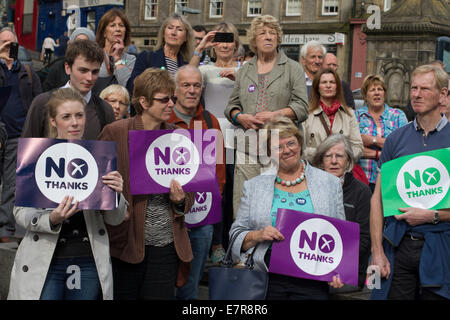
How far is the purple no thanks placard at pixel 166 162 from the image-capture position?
182 inches

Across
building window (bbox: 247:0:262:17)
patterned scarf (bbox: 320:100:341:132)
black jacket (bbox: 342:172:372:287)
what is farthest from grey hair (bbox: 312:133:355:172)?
building window (bbox: 247:0:262:17)

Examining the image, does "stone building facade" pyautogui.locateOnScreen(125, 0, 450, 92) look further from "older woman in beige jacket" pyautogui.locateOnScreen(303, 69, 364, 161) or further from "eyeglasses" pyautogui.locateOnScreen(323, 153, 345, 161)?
"eyeglasses" pyautogui.locateOnScreen(323, 153, 345, 161)

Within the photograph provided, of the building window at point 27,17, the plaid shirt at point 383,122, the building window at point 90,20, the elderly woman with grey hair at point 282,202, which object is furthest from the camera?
the building window at point 27,17

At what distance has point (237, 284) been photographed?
→ 4.45 metres

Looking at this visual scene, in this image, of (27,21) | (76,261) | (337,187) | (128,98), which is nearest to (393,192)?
(337,187)

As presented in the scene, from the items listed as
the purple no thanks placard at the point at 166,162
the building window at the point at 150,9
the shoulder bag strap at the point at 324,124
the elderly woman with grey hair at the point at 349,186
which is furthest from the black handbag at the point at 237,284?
the building window at the point at 150,9

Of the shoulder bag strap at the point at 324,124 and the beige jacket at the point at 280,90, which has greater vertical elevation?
the beige jacket at the point at 280,90

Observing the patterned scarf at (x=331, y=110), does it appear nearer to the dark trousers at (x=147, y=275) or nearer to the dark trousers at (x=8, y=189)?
the dark trousers at (x=147, y=275)

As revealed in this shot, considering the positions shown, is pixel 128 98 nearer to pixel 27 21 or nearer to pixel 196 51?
pixel 196 51

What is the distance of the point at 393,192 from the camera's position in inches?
180

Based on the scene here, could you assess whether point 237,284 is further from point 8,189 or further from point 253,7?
point 253,7

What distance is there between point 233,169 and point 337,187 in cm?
240

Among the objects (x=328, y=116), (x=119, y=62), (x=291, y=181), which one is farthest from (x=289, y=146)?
(x=119, y=62)

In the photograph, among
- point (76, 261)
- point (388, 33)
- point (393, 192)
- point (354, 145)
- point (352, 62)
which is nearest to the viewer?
point (76, 261)
